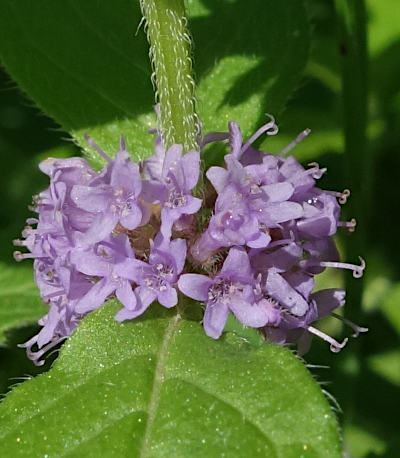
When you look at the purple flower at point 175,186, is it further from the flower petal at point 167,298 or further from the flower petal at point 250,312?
the flower petal at point 250,312

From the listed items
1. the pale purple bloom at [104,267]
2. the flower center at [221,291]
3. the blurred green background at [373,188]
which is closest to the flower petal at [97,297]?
the pale purple bloom at [104,267]

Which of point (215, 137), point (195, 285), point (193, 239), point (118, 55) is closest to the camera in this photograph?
point (195, 285)

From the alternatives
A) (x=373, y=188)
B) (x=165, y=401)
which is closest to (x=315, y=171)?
(x=165, y=401)

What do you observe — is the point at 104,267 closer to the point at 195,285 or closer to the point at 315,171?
the point at 195,285

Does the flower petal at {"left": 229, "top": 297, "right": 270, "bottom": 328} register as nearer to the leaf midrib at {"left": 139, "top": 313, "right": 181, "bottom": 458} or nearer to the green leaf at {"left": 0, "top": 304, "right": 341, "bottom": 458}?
the green leaf at {"left": 0, "top": 304, "right": 341, "bottom": 458}

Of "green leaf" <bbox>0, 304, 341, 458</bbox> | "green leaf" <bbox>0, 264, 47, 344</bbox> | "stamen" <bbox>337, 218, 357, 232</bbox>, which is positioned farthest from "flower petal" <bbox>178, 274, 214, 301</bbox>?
"green leaf" <bbox>0, 264, 47, 344</bbox>

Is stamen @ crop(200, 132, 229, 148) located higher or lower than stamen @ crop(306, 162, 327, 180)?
higher

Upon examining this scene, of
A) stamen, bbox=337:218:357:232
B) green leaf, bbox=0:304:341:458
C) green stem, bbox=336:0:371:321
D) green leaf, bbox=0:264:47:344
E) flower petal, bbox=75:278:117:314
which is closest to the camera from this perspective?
green leaf, bbox=0:304:341:458
